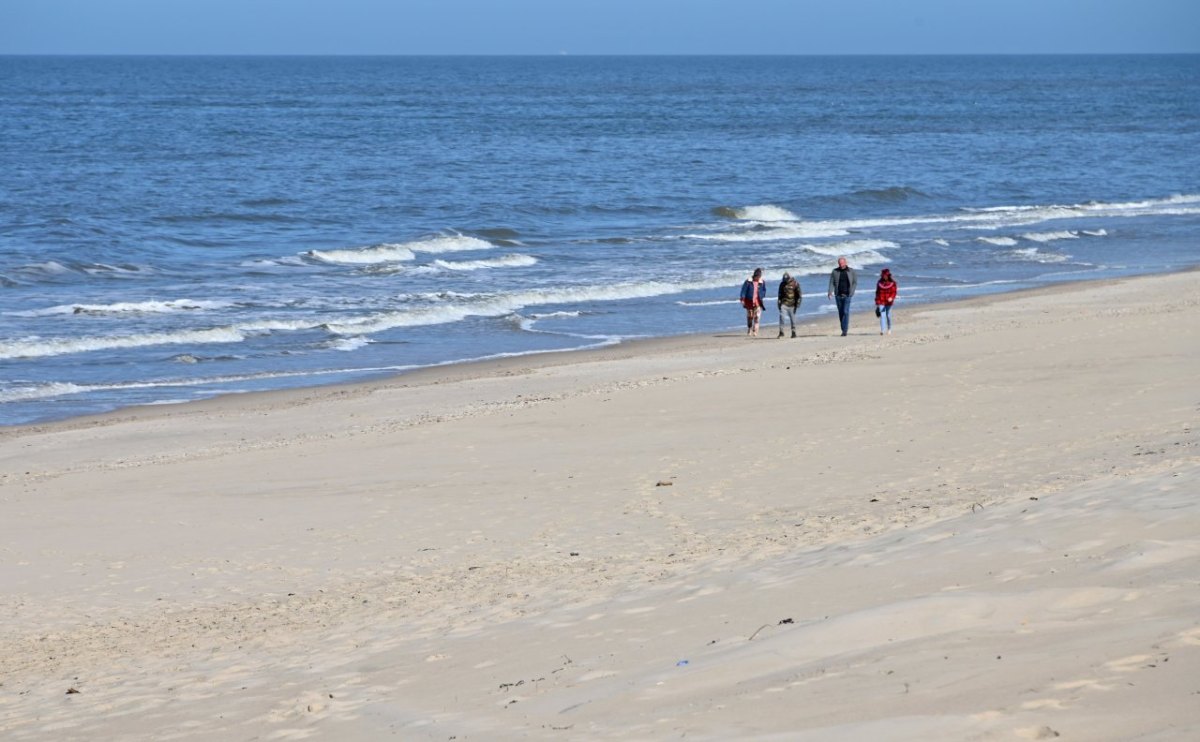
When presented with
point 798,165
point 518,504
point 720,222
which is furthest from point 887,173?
point 518,504

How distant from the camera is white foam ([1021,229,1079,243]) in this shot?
3766 centimetres

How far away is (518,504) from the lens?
11602 mm

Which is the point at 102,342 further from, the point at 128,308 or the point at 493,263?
the point at 493,263

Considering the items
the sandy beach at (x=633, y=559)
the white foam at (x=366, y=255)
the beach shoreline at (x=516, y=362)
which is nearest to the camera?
the sandy beach at (x=633, y=559)

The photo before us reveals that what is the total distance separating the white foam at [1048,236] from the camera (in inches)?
1483

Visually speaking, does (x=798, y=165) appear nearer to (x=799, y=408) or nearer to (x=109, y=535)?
(x=799, y=408)

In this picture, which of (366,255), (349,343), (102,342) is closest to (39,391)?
(102,342)

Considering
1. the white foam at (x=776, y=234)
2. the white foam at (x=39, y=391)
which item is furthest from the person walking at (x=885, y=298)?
the white foam at (x=776, y=234)

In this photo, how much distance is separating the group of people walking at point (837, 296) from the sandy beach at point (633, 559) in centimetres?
363

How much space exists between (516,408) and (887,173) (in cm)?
4203

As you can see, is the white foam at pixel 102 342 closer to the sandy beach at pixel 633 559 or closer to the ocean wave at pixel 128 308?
the ocean wave at pixel 128 308

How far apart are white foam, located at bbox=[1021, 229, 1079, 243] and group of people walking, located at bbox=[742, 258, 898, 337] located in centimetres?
1637

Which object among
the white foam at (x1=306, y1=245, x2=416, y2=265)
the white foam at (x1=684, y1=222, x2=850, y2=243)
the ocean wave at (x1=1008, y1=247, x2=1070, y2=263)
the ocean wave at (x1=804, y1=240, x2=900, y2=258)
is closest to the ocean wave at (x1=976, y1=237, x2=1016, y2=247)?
the ocean wave at (x1=1008, y1=247, x2=1070, y2=263)

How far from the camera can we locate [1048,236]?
38469 mm
